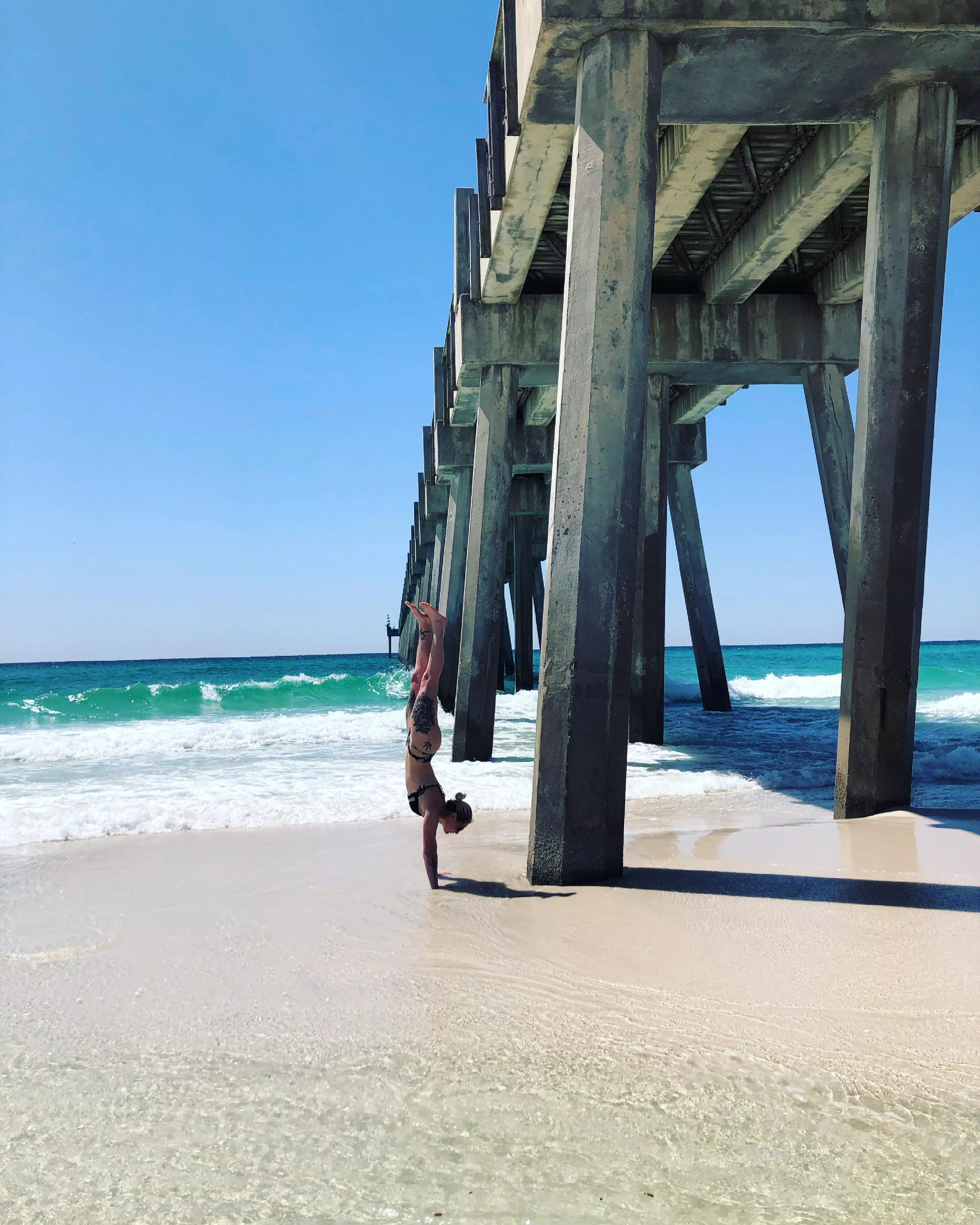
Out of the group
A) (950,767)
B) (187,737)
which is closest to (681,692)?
(187,737)

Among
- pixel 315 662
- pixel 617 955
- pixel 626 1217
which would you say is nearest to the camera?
pixel 626 1217

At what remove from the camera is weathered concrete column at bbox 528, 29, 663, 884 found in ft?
14.8

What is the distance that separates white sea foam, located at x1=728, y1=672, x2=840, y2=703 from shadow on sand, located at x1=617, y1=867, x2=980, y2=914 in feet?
78.8

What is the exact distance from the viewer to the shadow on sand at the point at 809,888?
155 inches

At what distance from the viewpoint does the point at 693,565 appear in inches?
658

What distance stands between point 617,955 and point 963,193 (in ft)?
24.1

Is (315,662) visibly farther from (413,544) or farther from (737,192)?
(737,192)

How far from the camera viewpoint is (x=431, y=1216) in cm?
183

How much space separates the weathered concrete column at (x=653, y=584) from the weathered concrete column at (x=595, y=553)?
6.80 meters

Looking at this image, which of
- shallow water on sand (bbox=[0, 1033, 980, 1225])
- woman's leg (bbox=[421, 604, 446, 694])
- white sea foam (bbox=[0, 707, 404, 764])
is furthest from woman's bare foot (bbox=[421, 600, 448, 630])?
white sea foam (bbox=[0, 707, 404, 764])

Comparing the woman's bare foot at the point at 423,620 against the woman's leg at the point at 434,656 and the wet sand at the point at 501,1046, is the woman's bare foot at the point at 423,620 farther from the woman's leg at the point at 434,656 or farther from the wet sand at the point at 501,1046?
the wet sand at the point at 501,1046

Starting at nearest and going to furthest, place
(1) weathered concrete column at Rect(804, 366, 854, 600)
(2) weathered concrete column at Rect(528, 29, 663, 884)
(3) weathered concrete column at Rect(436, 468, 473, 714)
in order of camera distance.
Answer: (2) weathered concrete column at Rect(528, 29, 663, 884)
(1) weathered concrete column at Rect(804, 366, 854, 600)
(3) weathered concrete column at Rect(436, 468, 473, 714)

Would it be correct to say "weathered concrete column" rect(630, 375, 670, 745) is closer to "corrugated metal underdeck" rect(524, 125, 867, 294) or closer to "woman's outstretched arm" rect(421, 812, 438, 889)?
"corrugated metal underdeck" rect(524, 125, 867, 294)

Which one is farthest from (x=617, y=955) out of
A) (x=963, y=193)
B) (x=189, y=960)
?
(x=963, y=193)
